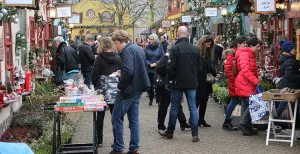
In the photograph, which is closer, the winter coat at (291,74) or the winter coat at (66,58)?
the winter coat at (291,74)

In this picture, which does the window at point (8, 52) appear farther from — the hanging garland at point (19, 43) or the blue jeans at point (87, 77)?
the blue jeans at point (87, 77)

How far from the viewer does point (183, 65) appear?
9.49 metres

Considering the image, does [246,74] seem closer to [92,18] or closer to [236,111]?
[236,111]

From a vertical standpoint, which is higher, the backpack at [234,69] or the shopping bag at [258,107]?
the backpack at [234,69]

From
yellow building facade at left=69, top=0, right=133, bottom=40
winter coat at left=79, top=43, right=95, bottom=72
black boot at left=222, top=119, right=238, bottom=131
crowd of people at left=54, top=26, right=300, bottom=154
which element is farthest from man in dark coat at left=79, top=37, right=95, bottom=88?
yellow building facade at left=69, top=0, right=133, bottom=40

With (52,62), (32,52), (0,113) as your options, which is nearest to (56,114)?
(0,113)

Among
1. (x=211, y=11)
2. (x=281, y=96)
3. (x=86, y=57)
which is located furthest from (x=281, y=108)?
(x=211, y=11)

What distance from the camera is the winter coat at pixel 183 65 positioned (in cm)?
945

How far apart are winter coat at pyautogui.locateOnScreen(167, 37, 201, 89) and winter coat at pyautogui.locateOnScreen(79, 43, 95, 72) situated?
20.3 ft

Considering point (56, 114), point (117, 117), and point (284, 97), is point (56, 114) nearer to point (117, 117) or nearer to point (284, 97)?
point (117, 117)

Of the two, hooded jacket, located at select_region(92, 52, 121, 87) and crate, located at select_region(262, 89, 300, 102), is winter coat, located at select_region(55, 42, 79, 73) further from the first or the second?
crate, located at select_region(262, 89, 300, 102)

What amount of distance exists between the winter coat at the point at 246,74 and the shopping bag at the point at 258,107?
241 millimetres

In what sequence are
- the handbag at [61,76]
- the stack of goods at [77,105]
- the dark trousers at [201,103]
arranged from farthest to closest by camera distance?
1. the handbag at [61,76]
2. the dark trousers at [201,103]
3. the stack of goods at [77,105]

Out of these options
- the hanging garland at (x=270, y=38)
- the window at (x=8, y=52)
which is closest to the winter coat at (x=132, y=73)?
the window at (x=8, y=52)
